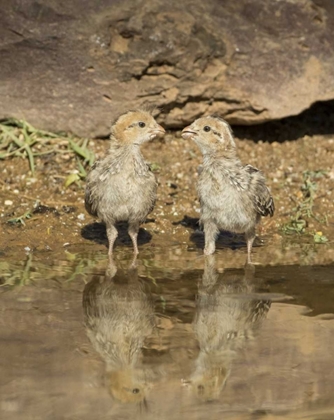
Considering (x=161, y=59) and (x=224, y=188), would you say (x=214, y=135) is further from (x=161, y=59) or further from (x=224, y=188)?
(x=161, y=59)

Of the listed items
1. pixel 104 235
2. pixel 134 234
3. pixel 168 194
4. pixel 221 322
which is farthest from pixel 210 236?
pixel 221 322

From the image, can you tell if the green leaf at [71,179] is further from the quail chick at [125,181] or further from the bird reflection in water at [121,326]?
the bird reflection in water at [121,326]

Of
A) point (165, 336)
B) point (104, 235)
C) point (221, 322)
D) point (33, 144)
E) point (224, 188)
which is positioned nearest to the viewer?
point (165, 336)

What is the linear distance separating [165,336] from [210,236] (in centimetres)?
235

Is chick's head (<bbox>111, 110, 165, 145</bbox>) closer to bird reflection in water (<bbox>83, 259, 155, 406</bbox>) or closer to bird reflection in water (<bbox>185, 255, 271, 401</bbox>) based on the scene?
bird reflection in water (<bbox>83, 259, 155, 406</bbox>)

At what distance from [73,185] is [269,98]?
2522mm

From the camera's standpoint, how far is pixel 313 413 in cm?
544

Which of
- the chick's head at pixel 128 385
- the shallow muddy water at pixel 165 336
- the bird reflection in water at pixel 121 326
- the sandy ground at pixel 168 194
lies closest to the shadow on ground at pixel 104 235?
the sandy ground at pixel 168 194

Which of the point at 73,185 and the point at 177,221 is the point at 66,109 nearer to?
the point at 73,185

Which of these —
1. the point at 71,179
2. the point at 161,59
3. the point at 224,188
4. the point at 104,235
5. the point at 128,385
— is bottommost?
the point at 104,235

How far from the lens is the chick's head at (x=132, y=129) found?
29.1ft

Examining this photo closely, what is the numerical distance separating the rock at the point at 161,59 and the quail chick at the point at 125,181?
163 cm

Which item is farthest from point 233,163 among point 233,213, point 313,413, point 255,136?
point 313,413

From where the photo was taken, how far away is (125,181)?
28.1 ft
